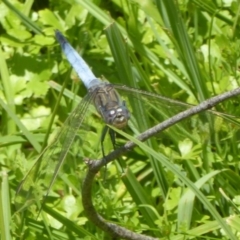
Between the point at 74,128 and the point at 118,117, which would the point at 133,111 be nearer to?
the point at 74,128

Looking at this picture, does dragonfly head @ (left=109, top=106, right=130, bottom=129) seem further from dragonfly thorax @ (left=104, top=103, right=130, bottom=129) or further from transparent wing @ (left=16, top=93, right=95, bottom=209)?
transparent wing @ (left=16, top=93, right=95, bottom=209)

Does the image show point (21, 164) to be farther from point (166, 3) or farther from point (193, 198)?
point (166, 3)

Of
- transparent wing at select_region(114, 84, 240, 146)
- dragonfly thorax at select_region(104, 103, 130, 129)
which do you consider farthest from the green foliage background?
dragonfly thorax at select_region(104, 103, 130, 129)

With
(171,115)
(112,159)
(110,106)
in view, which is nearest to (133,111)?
(171,115)

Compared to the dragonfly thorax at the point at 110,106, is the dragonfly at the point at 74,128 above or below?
below

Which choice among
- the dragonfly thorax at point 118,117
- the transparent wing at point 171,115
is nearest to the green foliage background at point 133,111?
the transparent wing at point 171,115

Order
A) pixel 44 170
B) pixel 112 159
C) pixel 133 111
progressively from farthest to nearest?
pixel 133 111 → pixel 44 170 → pixel 112 159

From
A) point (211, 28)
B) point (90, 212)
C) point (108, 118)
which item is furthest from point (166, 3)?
point (90, 212)

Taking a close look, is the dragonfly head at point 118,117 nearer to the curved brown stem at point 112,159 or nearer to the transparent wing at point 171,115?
the curved brown stem at point 112,159
